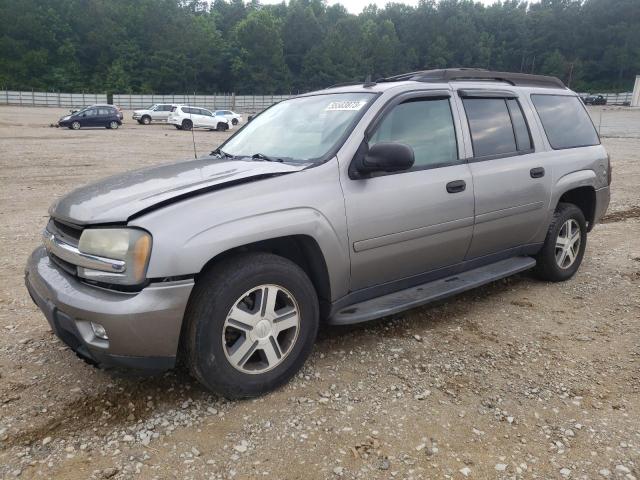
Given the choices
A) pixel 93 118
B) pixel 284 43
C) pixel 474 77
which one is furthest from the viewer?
pixel 284 43

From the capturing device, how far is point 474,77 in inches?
162

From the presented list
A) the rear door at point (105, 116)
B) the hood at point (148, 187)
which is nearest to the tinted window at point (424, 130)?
the hood at point (148, 187)

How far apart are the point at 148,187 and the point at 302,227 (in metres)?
0.91

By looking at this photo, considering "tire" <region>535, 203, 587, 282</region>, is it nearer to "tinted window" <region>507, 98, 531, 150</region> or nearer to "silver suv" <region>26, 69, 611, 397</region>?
"silver suv" <region>26, 69, 611, 397</region>

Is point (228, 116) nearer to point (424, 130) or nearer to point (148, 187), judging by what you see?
point (424, 130)

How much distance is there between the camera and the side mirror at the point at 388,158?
9.72 ft

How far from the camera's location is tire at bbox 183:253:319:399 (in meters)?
2.56

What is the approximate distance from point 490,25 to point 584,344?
5213 inches

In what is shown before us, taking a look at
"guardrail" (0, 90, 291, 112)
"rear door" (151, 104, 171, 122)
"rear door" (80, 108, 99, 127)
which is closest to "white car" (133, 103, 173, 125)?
"rear door" (151, 104, 171, 122)

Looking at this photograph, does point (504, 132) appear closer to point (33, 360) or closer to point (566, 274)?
point (566, 274)

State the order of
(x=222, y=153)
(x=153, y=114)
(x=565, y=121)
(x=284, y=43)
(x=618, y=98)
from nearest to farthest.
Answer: (x=222, y=153), (x=565, y=121), (x=153, y=114), (x=618, y=98), (x=284, y=43)

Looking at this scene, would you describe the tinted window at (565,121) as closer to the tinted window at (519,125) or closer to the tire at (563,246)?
the tinted window at (519,125)

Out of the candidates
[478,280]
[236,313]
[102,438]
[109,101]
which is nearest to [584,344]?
[478,280]

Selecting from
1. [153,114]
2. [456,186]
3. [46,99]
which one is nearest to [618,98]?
[153,114]
